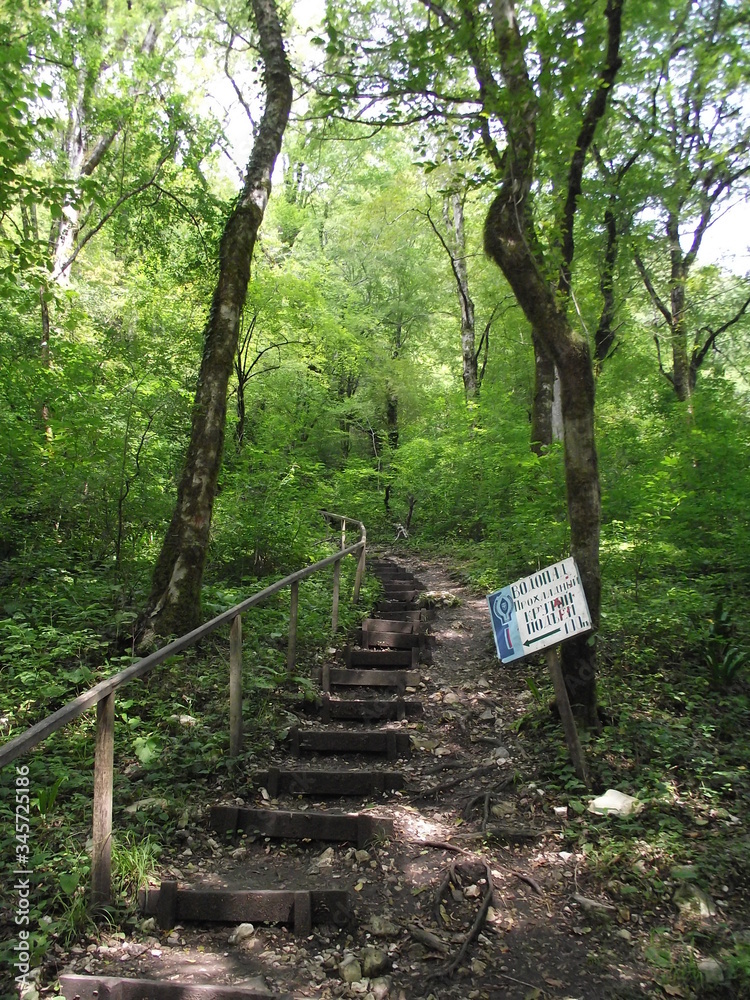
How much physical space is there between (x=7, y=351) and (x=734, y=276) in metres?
18.7

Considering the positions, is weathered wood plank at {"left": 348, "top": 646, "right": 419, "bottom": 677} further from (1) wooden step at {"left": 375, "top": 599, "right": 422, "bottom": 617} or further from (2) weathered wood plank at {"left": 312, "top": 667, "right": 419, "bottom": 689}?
(1) wooden step at {"left": 375, "top": 599, "right": 422, "bottom": 617}

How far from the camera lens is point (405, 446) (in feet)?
63.0

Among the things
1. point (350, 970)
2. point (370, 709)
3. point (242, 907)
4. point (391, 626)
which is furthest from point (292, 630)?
point (350, 970)

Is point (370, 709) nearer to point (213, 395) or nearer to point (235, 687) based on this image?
point (235, 687)

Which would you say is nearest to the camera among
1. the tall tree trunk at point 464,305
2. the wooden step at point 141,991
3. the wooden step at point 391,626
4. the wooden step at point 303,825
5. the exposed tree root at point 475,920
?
the wooden step at point 141,991

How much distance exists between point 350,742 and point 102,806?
97.5 inches

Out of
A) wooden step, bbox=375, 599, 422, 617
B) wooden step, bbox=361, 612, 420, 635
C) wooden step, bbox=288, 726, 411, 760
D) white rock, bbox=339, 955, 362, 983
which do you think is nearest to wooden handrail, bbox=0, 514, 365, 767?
wooden step, bbox=288, 726, 411, 760

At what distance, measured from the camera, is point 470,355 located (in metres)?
18.7

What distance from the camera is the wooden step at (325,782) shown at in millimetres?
4375

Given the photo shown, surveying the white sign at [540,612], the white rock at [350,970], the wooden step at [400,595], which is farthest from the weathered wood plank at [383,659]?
the white rock at [350,970]

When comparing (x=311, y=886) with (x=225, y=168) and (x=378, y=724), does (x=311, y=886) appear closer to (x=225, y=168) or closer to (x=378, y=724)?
(x=378, y=724)

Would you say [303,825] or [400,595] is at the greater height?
[400,595]

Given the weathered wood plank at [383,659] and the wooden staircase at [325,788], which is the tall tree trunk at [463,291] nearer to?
the wooden staircase at [325,788]

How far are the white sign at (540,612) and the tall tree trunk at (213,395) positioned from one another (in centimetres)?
345
